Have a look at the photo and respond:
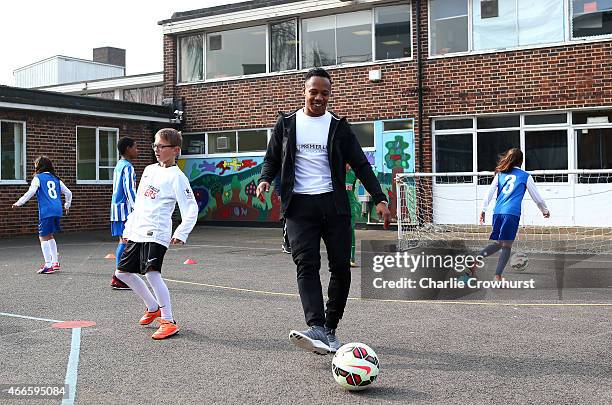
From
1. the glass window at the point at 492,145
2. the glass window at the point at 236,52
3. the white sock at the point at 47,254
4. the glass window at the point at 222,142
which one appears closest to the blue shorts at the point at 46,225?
the white sock at the point at 47,254

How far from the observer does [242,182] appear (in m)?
21.2

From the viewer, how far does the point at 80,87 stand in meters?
28.9

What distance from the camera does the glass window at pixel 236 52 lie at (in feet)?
69.5

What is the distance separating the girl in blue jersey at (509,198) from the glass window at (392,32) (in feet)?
32.9

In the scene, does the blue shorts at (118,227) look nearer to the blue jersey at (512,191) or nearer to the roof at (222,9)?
the blue jersey at (512,191)

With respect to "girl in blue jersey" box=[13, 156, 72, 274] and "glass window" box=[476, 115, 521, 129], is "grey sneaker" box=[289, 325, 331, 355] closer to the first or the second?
"girl in blue jersey" box=[13, 156, 72, 274]

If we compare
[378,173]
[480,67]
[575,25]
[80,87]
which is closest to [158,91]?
[80,87]

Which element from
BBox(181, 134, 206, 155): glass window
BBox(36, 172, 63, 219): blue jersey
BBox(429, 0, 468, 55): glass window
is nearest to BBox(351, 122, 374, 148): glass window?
BBox(429, 0, 468, 55): glass window

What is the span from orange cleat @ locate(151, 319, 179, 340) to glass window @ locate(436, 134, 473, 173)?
12872 millimetres

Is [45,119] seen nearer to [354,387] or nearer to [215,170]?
[215,170]

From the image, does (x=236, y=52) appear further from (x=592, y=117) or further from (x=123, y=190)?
(x=123, y=190)

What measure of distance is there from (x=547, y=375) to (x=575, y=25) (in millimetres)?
→ 13622

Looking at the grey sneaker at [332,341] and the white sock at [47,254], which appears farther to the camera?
the white sock at [47,254]

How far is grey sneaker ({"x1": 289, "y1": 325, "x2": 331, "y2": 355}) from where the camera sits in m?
5.05
